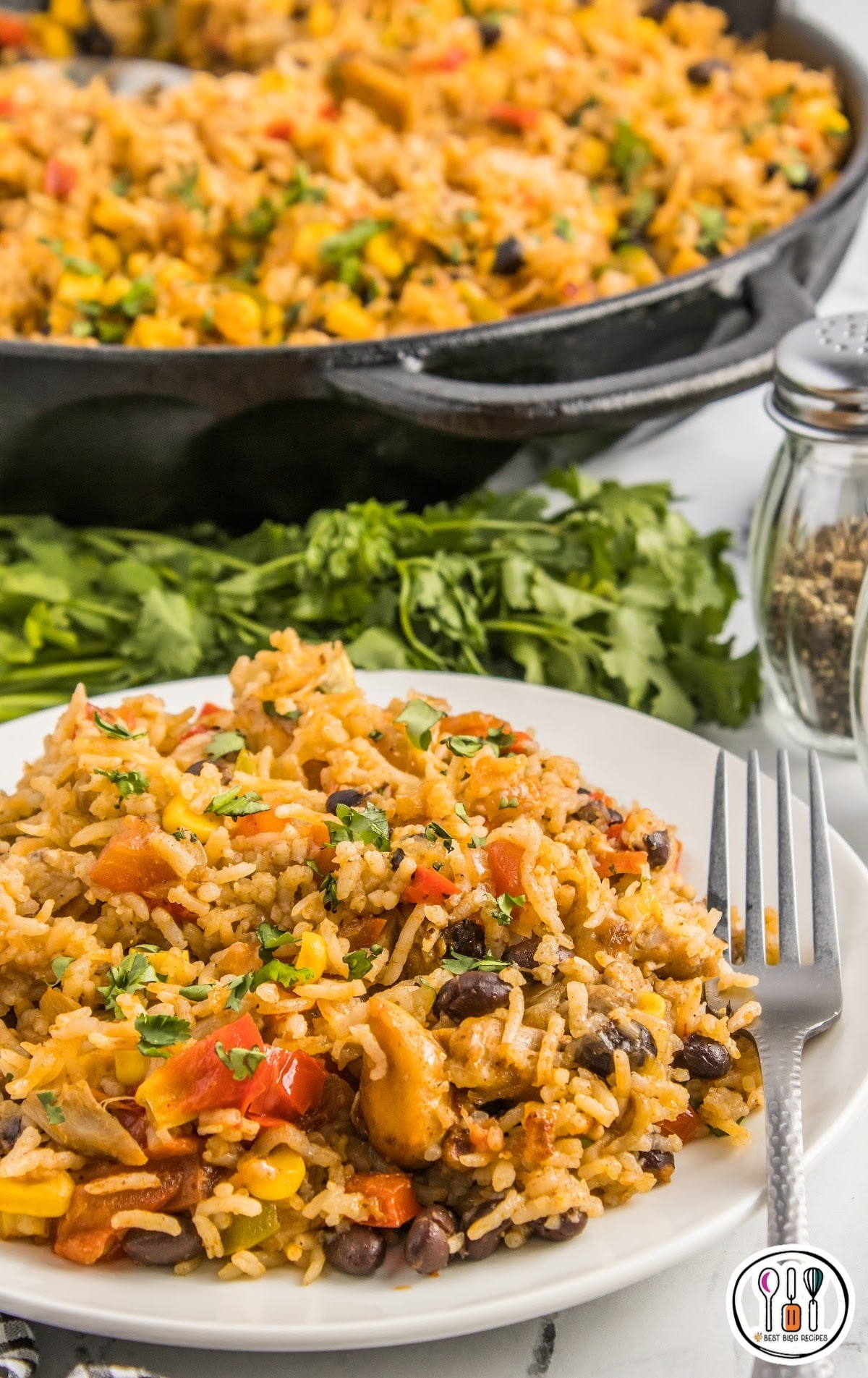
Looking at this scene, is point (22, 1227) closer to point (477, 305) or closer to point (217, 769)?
point (217, 769)

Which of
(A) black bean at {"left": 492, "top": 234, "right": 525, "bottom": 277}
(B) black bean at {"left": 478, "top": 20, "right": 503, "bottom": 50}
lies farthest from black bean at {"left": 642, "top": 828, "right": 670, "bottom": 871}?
(B) black bean at {"left": 478, "top": 20, "right": 503, "bottom": 50}

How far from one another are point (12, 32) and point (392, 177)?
253cm

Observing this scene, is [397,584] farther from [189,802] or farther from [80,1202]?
[80,1202]

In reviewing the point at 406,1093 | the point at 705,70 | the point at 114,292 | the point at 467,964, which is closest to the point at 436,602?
the point at 114,292

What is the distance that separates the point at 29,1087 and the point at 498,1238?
748 mm

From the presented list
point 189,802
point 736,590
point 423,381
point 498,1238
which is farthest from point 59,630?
point 498,1238

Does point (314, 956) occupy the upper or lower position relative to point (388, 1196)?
upper

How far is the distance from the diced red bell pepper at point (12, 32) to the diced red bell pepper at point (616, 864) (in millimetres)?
5267

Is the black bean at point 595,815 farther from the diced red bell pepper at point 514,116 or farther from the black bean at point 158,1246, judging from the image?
the diced red bell pepper at point 514,116

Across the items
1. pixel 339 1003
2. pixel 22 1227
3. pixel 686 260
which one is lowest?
pixel 22 1227

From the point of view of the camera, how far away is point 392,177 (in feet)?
15.9

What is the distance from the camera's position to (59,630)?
158 inches

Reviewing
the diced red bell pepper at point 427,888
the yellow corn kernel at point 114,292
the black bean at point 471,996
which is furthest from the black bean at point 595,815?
the yellow corn kernel at point 114,292
